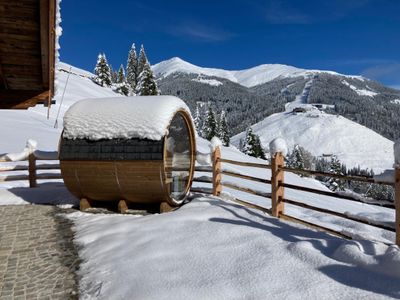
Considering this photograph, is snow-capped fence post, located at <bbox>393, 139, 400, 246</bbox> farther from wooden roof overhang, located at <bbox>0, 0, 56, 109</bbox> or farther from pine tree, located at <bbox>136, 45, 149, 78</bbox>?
pine tree, located at <bbox>136, 45, 149, 78</bbox>

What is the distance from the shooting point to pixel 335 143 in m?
197

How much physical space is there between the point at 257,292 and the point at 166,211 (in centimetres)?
395

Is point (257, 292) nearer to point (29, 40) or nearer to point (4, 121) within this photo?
point (29, 40)

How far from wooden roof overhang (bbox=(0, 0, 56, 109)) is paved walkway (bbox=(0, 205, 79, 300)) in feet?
9.77

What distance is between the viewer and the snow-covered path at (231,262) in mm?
3936

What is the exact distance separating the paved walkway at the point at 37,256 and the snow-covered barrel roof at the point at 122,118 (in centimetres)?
186

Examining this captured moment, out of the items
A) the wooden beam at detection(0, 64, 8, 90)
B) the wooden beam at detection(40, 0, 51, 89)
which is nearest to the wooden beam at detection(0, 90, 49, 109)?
the wooden beam at detection(0, 64, 8, 90)

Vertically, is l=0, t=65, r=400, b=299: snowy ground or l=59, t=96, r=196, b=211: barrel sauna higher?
l=59, t=96, r=196, b=211: barrel sauna

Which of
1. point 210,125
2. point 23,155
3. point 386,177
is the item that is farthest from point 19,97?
point 210,125

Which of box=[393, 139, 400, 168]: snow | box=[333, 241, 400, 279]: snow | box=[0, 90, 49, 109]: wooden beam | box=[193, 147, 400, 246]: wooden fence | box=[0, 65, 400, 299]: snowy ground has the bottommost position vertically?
box=[0, 65, 400, 299]: snowy ground

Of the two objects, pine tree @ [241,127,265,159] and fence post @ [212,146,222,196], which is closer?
fence post @ [212,146,222,196]

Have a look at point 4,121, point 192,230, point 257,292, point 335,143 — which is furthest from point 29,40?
Result: point 335,143

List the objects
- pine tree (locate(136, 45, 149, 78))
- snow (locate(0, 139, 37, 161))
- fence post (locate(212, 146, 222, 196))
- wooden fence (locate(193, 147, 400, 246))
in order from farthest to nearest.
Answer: pine tree (locate(136, 45, 149, 78))
snow (locate(0, 139, 37, 161))
fence post (locate(212, 146, 222, 196))
wooden fence (locate(193, 147, 400, 246))

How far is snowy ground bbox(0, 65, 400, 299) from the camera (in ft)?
13.0
